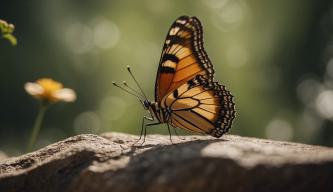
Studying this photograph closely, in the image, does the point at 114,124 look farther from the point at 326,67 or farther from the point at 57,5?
the point at 326,67

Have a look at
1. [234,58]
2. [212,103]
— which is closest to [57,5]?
[234,58]

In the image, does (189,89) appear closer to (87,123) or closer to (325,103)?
(87,123)

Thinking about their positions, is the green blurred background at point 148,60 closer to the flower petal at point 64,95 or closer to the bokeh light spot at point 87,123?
the bokeh light spot at point 87,123

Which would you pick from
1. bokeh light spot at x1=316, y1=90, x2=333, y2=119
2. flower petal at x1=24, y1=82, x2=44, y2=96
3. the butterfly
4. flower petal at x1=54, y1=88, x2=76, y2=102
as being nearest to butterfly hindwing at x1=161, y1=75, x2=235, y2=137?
the butterfly

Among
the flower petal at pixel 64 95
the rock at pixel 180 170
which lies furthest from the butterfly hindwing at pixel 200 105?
the flower petal at pixel 64 95

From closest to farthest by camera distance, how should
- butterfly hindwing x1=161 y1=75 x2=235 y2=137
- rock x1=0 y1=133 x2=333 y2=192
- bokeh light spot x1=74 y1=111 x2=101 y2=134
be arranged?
rock x1=0 y1=133 x2=333 y2=192 < butterfly hindwing x1=161 y1=75 x2=235 y2=137 < bokeh light spot x1=74 y1=111 x2=101 y2=134

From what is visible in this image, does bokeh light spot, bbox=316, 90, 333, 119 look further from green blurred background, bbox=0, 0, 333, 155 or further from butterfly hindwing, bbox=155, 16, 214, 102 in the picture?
butterfly hindwing, bbox=155, 16, 214, 102
